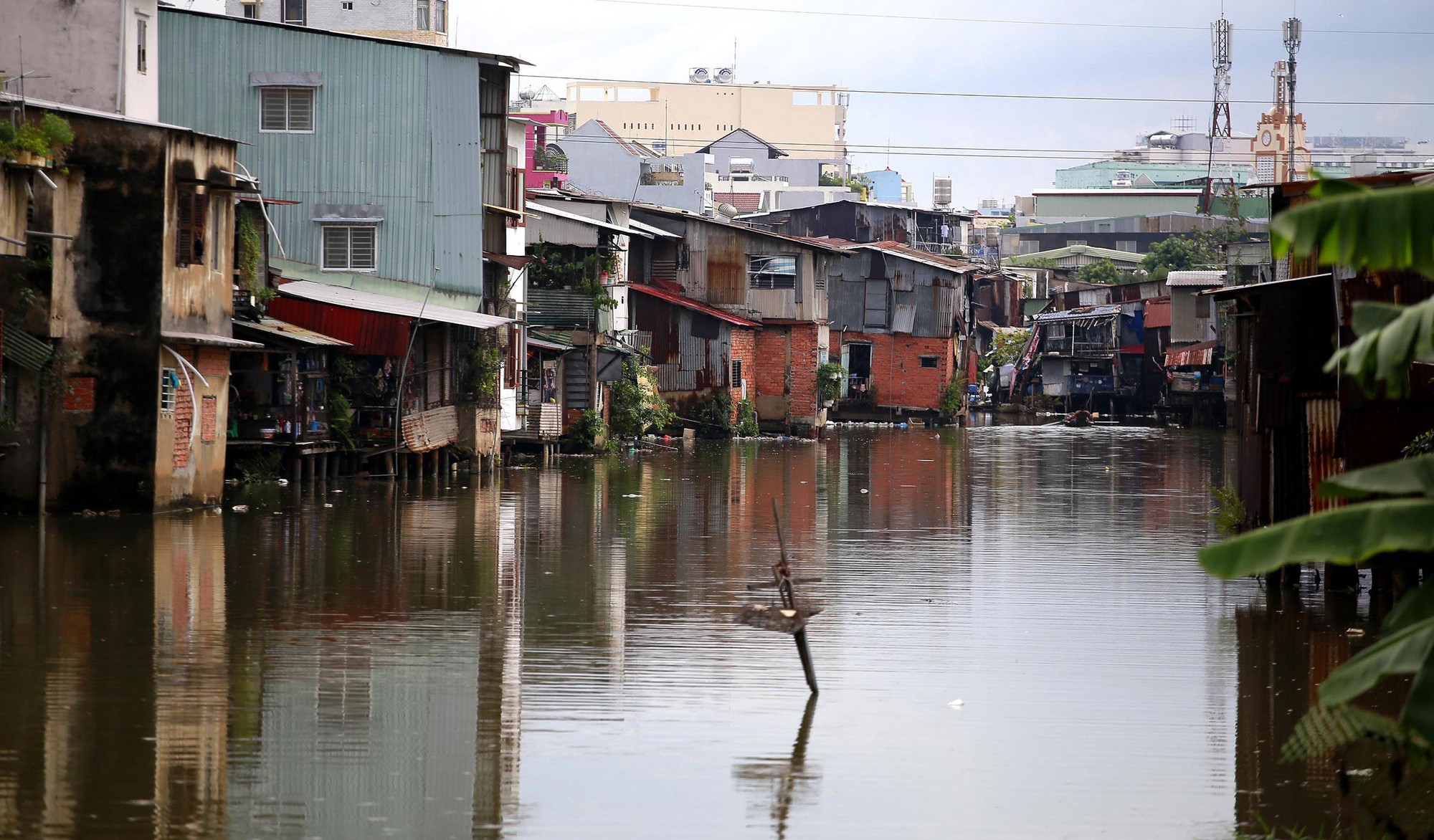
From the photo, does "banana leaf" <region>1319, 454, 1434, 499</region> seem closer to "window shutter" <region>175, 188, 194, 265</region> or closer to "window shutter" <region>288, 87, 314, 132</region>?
"window shutter" <region>175, 188, 194, 265</region>

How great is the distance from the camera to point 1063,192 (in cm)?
9344

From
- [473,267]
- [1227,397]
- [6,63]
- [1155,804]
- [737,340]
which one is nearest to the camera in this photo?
[1155,804]

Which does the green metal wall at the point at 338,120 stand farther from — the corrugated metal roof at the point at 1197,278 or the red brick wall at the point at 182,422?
the corrugated metal roof at the point at 1197,278

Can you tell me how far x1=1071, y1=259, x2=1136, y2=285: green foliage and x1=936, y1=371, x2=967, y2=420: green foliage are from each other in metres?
20.0

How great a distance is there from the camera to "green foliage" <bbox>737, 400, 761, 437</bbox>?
152 ft

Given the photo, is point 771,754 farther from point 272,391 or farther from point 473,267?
point 473,267

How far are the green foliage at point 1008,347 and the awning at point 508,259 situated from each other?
38905 millimetres

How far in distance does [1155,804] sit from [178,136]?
15944 millimetres

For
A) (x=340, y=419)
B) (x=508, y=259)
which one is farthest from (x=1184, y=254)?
(x=340, y=419)

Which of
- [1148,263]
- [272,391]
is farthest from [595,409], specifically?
[1148,263]

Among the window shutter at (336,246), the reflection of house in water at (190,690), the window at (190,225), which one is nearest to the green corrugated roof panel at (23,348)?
the window at (190,225)

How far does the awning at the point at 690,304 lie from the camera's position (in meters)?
43.7

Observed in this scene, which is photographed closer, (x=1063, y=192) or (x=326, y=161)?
(x=326, y=161)

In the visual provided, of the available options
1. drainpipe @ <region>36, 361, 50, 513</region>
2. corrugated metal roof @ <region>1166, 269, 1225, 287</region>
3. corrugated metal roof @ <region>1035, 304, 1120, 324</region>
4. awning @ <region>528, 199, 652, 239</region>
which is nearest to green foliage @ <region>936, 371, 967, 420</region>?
corrugated metal roof @ <region>1035, 304, 1120, 324</region>
